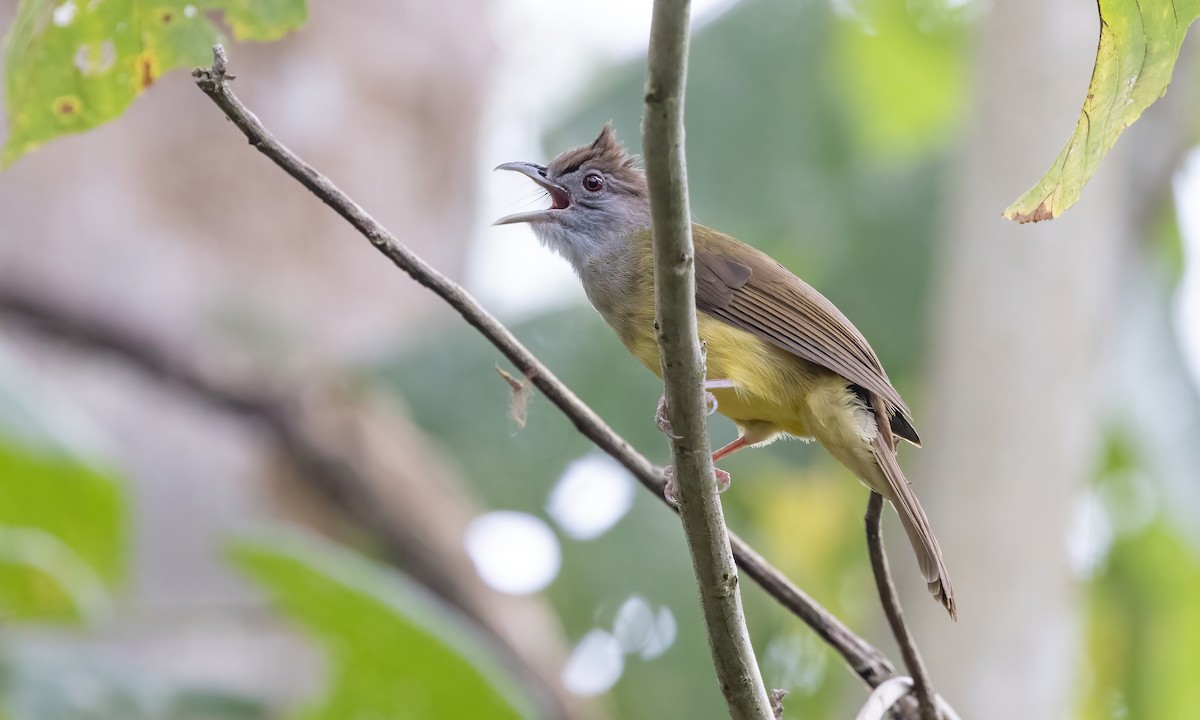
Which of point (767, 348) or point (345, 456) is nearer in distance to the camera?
point (767, 348)

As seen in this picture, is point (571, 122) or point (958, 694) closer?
point (958, 694)

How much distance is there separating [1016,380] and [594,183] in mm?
2961

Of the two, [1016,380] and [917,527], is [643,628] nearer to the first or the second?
[1016,380]

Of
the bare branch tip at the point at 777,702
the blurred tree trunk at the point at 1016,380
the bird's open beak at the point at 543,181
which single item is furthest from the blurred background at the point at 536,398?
the bare branch tip at the point at 777,702

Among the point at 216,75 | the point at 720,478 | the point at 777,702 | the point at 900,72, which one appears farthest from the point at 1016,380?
the point at 900,72

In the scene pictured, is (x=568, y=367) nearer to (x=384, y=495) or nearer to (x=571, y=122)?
(x=384, y=495)

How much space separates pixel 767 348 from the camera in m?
2.82

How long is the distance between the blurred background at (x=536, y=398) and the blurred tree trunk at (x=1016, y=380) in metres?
0.02

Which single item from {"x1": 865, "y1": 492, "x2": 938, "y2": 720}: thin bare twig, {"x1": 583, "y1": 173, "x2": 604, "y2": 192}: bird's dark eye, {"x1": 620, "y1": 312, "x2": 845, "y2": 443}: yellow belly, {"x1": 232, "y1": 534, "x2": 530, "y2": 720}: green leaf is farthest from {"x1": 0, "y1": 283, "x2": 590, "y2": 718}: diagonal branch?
{"x1": 865, "y1": 492, "x2": 938, "y2": 720}: thin bare twig

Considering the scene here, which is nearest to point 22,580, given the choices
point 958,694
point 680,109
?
point 958,694

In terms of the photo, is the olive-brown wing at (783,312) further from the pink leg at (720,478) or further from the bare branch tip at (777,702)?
the bare branch tip at (777,702)

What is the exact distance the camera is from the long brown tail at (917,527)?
2.16 meters

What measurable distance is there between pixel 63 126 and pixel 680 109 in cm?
143

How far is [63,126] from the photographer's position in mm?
2396
